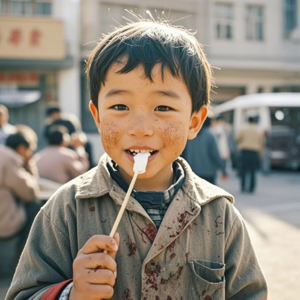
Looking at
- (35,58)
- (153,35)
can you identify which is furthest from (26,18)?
(153,35)

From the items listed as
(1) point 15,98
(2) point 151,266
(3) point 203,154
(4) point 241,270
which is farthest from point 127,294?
(1) point 15,98

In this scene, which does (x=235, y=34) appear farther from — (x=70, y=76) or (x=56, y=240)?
Result: (x=56, y=240)

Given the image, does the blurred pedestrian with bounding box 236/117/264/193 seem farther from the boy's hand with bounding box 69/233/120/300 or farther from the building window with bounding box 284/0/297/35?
the building window with bounding box 284/0/297/35

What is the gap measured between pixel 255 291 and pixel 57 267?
2.08ft

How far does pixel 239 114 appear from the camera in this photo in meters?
14.3

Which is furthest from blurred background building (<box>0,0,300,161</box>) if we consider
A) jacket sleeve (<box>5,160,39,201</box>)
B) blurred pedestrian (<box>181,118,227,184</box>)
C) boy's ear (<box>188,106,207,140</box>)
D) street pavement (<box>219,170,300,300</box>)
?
boy's ear (<box>188,106,207,140</box>)

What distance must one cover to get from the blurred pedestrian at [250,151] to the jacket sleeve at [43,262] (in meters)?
8.63

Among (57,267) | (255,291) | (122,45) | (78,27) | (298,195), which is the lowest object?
(298,195)

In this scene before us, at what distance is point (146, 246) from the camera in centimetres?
136

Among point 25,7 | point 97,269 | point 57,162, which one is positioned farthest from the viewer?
point 25,7

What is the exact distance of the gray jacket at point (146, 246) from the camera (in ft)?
4.37

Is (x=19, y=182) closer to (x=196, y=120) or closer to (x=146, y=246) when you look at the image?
(x=196, y=120)

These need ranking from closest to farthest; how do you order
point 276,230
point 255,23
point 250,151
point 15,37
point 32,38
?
point 276,230
point 250,151
point 15,37
point 32,38
point 255,23

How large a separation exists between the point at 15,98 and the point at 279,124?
8982 millimetres
